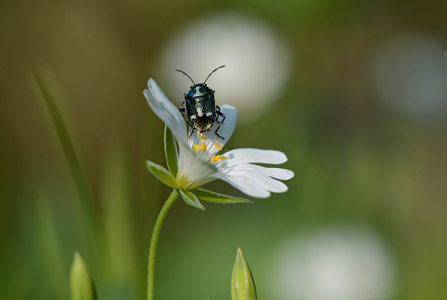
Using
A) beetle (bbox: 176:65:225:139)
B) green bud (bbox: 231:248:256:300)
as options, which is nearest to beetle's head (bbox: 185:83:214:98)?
beetle (bbox: 176:65:225:139)

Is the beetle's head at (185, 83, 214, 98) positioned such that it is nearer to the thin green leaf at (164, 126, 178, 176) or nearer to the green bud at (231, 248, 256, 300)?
the thin green leaf at (164, 126, 178, 176)

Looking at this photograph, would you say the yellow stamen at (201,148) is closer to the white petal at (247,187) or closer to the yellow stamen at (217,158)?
the yellow stamen at (217,158)

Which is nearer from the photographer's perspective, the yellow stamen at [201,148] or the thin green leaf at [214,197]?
the thin green leaf at [214,197]
